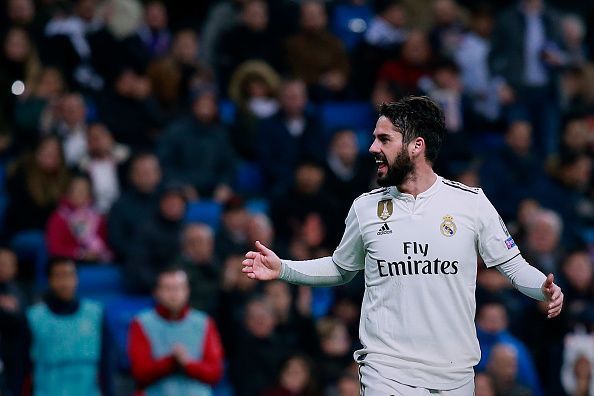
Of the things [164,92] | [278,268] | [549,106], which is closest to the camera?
[278,268]

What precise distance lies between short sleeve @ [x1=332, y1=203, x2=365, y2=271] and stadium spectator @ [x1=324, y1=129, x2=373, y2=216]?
21.4 feet

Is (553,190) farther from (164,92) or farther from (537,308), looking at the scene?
(164,92)

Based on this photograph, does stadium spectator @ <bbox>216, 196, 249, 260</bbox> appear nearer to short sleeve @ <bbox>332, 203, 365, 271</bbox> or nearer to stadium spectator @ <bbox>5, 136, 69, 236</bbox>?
stadium spectator @ <bbox>5, 136, 69, 236</bbox>

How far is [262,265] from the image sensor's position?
21.4 feet

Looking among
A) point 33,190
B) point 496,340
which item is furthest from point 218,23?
point 496,340

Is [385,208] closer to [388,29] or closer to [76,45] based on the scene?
[76,45]

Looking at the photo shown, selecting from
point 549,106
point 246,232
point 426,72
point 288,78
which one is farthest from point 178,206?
point 549,106

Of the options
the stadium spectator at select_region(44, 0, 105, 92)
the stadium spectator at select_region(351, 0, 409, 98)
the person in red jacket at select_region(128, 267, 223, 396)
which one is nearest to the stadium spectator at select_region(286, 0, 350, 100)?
the stadium spectator at select_region(351, 0, 409, 98)

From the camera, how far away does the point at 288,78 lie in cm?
1466

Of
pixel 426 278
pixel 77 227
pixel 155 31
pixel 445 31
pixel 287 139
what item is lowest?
pixel 426 278

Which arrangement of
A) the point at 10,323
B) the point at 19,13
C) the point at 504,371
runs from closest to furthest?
1. the point at 10,323
2. the point at 504,371
3. the point at 19,13

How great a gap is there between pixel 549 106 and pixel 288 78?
126 inches

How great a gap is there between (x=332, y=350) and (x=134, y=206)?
2348mm

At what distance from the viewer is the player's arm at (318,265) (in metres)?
6.48
